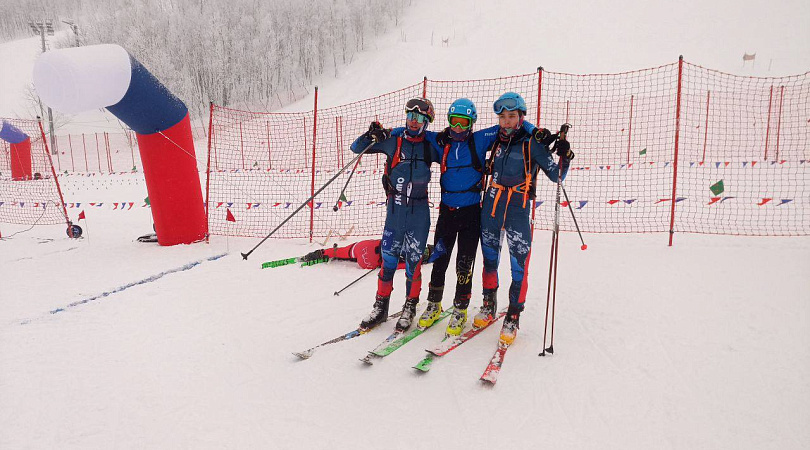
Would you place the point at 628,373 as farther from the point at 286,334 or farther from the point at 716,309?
the point at 286,334

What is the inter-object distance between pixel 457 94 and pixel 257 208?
17093 mm

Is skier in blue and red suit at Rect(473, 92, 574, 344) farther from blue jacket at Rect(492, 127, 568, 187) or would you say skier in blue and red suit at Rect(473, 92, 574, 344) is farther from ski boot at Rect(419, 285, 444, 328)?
ski boot at Rect(419, 285, 444, 328)

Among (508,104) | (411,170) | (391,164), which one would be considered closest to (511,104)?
(508,104)

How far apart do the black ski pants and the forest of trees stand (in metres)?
34.8

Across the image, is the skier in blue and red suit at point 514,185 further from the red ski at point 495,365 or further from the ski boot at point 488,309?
the ski boot at point 488,309

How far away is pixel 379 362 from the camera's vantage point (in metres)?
3.60

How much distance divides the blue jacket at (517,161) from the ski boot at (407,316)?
143 cm

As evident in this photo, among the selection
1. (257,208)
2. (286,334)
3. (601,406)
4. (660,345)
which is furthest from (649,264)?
(257,208)

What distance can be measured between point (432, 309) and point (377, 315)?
0.54 metres


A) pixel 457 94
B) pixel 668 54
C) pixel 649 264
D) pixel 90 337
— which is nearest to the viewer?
pixel 90 337

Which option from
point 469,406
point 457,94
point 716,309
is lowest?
point 469,406

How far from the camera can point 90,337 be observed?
402cm

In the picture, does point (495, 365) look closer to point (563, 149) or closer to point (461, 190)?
point (461, 190)

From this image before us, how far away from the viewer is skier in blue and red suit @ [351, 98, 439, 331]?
3.95m
